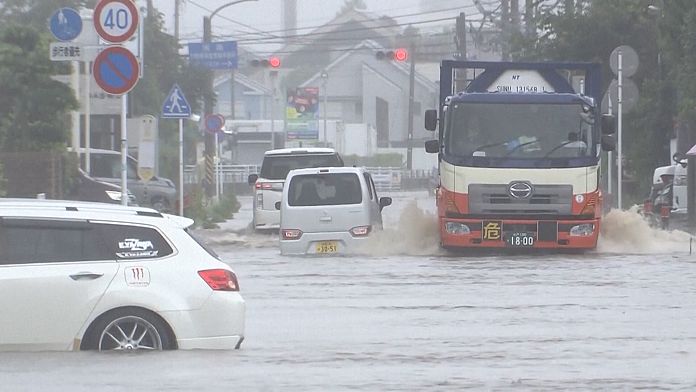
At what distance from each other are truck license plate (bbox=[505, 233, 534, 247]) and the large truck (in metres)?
0.02

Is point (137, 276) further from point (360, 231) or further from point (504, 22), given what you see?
point (504, 22)

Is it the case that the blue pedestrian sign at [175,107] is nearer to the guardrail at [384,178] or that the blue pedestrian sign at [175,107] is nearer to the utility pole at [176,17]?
the utility pole at [176,17]

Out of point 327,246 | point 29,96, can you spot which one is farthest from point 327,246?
point 29,96

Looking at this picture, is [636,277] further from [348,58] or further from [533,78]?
[348,58]

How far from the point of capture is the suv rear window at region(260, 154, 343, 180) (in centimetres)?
3259

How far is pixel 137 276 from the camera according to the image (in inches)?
444

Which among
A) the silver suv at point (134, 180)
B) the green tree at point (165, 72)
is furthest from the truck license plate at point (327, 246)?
the green tree at point (165, 72)

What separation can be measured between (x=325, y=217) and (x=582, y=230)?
4.12 metres

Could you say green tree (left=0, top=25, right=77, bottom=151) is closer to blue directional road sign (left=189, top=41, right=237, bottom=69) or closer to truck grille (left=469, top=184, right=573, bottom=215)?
truck grille (left=469, top=184, right=573, bottom=215)

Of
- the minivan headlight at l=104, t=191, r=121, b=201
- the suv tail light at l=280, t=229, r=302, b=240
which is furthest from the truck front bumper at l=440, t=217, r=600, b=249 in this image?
the minivan headlight at l=104, t=191, r=121, b=201

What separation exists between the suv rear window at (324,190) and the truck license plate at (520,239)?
9.31 feet

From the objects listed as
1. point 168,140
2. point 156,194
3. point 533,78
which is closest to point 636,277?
point 533,78

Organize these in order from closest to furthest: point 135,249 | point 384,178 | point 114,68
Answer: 1. point 135,249
2. point 114,68
3. point 384,178

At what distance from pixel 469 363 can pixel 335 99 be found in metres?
107
